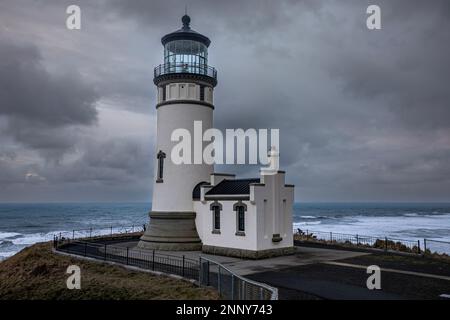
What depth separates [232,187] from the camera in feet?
72.5

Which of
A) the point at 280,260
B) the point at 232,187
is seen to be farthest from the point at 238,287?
the point at 232,187

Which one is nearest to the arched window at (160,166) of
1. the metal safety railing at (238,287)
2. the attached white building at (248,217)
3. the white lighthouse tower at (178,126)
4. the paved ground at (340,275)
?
the white lighthouse tower at (178,126)

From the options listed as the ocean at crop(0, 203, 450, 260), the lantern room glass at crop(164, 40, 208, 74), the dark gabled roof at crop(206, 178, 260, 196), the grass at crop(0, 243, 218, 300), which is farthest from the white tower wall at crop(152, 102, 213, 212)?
the ocean at crop(0, 203, 450, 260)

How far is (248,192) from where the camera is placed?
2070 cm

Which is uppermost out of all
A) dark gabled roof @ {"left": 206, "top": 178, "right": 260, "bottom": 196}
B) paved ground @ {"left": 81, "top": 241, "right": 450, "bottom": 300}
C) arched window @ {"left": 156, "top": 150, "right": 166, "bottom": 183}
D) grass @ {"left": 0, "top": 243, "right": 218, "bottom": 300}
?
arched window @ {"left": 156, "top": 150, "right": 166, "bottom": 183}

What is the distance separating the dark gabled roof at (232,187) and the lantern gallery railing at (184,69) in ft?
21.0

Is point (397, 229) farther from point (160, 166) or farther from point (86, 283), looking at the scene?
point (86, 283)

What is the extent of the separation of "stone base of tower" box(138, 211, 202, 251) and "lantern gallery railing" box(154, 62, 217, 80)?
26.4 feet

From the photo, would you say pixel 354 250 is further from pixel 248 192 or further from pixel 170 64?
pixel 170 64

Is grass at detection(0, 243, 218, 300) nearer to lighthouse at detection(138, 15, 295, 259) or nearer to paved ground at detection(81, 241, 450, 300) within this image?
paved ground at detection(81, 241, 450, 300)

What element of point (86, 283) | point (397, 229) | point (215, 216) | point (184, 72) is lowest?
point (397, 229)

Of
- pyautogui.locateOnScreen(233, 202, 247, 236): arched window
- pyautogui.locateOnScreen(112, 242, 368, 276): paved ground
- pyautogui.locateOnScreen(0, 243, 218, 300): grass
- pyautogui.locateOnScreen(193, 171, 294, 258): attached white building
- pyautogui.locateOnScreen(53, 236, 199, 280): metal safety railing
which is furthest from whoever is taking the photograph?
pyautogui.locateOnScreen(233, 202, 247, 236): arched window

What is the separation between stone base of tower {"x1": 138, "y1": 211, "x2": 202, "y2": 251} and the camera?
22859 mm
